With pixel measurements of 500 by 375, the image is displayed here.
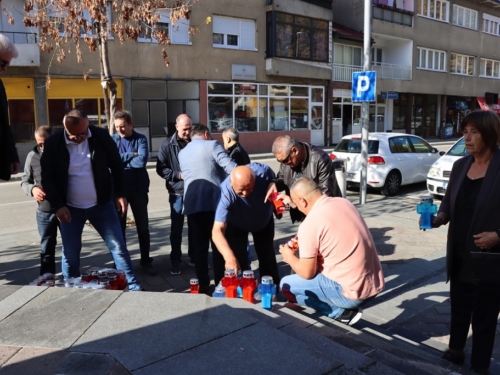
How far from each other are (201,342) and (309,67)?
24.1 m

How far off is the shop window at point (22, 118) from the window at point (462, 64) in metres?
29.0

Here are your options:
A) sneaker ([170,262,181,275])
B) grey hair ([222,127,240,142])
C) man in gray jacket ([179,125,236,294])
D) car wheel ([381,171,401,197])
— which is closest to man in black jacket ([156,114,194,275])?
sneaker ([170,262,181,275])

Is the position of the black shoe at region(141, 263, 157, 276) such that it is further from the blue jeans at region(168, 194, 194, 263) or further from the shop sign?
the shop sign

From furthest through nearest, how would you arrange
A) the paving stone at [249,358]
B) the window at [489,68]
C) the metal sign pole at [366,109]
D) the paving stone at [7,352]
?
1. the window at [489,68]
2. the metal sign pole at [366,109]
3. the paving stone at [7,352]
4. the paving stone at [249,358]

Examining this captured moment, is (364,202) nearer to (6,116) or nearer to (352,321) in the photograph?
(352,321)

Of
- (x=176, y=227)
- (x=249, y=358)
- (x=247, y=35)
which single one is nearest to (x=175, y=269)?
(x=176, y=227)

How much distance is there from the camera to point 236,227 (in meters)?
4.74

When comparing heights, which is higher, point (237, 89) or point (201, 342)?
point (237, 89)

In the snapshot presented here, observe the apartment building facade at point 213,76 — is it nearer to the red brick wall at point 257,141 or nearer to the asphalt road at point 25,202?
the red brick wall at point 257,141

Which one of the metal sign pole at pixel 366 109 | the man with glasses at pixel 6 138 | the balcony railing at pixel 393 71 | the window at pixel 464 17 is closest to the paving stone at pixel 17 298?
the man with glasses at pixel 6 138

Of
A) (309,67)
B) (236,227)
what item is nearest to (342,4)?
(309,67)

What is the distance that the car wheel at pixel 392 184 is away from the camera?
11.7m

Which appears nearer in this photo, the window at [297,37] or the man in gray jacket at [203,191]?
the man in gray jacket at [203,191]

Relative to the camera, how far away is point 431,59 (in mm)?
34094
